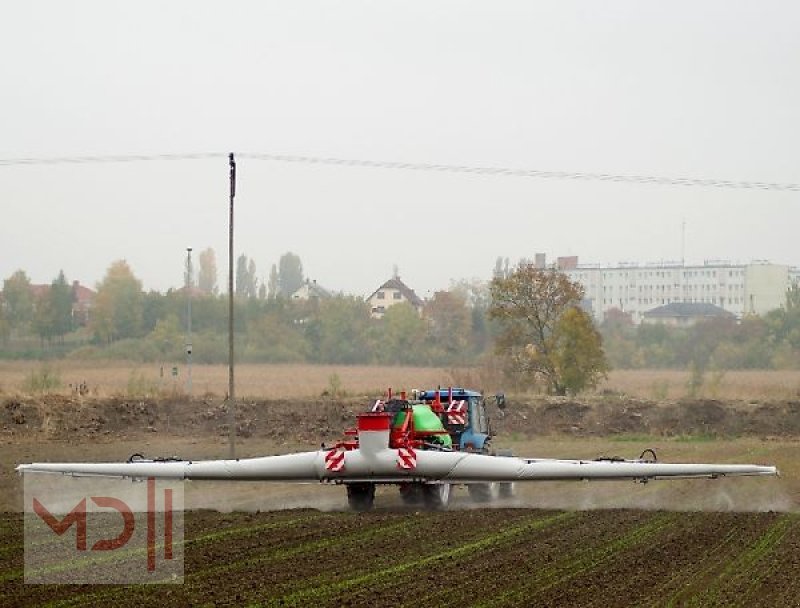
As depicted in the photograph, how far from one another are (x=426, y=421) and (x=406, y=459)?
7.05ft

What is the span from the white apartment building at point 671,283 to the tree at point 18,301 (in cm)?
6590

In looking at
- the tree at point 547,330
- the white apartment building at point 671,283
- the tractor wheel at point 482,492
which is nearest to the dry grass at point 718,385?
the tree at point 547,330

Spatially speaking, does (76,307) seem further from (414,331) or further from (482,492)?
(482,492)

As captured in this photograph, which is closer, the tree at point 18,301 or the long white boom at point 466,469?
the long white boom at point 466,469

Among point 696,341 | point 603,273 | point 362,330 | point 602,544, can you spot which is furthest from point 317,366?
point 603,273

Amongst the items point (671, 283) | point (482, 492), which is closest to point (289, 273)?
point (671, 283)

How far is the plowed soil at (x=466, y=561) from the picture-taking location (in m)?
14.2

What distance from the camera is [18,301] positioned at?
58531 mm

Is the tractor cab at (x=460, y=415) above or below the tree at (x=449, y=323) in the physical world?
below

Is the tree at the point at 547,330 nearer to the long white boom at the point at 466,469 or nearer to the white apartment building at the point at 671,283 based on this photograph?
the long white boom at the point at 466,469

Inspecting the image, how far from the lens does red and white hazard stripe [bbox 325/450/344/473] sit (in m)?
22.1

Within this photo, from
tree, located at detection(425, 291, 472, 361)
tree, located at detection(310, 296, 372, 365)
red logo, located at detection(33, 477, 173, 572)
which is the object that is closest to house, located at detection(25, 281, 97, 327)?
tree, located at detection(310, 296, 372, 365)

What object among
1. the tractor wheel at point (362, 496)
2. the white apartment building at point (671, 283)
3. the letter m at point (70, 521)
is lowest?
the letter m at point (70, 521)

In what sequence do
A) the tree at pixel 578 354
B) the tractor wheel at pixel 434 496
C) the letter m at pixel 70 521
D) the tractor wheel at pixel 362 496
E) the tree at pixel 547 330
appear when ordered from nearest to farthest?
the letter m at pixel 70 521 → the tractor wheel at pixel 434 496 → the tractor wheel at pixel 362 496 → the tree at pixel 578 354 → the tree at pixel 547 330
